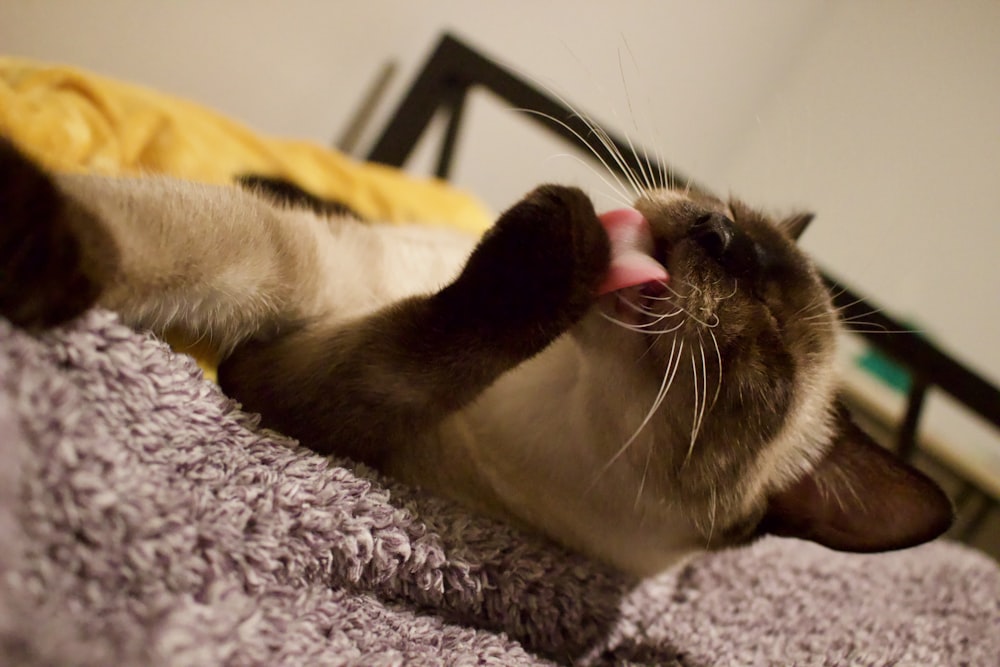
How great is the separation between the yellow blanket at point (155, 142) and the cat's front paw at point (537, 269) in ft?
1.31

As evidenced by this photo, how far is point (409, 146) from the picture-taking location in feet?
7.53

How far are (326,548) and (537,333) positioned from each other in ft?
1.07

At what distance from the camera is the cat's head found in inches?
31.9

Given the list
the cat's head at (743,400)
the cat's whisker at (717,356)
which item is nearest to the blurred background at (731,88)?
the cat's head at (743,400)

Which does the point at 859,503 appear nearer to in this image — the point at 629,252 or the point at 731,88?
the point at 629,252

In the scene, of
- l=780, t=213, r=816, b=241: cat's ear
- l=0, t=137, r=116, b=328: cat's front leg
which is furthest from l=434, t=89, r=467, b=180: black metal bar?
l=0, t=137, r=116, b=328: cat's front leg

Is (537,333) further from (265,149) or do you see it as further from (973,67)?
(973,67)

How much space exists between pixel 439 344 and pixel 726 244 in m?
0.39

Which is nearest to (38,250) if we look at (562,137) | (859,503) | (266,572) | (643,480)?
(266,572)

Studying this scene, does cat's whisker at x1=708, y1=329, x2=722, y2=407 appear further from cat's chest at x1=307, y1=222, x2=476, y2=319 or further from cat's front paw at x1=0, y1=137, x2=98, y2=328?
cat's front paw at x1=0, y1=137, x2=98, y2=328

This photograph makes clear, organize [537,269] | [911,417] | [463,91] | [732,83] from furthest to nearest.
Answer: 1. [732,83]
2. [463,91]
3. [911,417]
4. [537,269]

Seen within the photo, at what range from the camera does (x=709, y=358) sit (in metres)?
0.81

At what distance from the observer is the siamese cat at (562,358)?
0.73 m

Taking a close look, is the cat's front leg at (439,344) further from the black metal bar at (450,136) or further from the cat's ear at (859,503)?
the black metal bar at (450,136)
